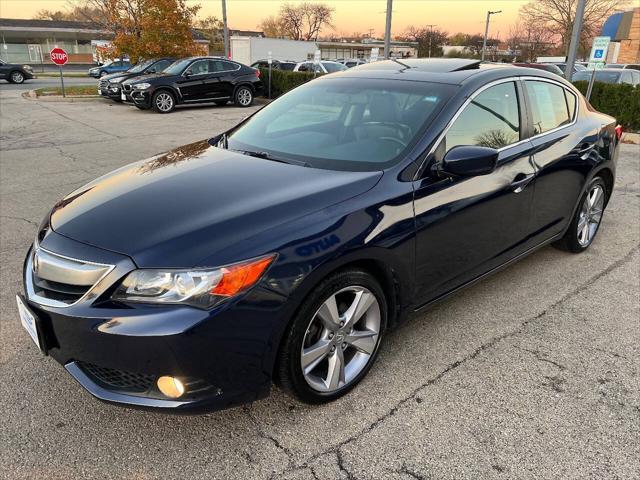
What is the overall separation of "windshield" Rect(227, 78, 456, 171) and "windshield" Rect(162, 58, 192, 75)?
42.2 feet

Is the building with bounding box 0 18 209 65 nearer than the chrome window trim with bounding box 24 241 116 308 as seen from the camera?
No

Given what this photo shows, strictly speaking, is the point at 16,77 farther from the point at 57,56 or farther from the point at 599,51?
the point at 599,51

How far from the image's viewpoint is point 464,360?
3006mm

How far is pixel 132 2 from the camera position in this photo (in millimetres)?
20500

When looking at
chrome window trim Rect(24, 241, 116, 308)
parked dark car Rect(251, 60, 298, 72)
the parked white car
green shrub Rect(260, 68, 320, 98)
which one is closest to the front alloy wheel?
parked dark car Rect(251, 60, 298, 72)

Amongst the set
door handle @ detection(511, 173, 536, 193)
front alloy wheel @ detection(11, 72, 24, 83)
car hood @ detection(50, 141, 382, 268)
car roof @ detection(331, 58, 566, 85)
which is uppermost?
car roof @ detection(331, 58, 566, 85)

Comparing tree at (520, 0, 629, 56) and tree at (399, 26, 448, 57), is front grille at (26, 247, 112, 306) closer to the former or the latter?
tree at (520, 0, 629, 56)

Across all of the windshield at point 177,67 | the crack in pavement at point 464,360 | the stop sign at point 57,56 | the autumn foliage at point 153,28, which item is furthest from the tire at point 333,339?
the autumn foliage at point 153,28

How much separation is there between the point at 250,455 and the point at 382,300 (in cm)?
100

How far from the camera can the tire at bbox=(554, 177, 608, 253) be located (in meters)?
4.40

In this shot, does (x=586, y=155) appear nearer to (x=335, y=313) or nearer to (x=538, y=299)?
(x=538, y=299)

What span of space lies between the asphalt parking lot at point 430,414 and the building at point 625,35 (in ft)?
139

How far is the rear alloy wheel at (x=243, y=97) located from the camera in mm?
16781

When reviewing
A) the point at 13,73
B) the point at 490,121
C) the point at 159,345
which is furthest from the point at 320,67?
the point at 159,345
